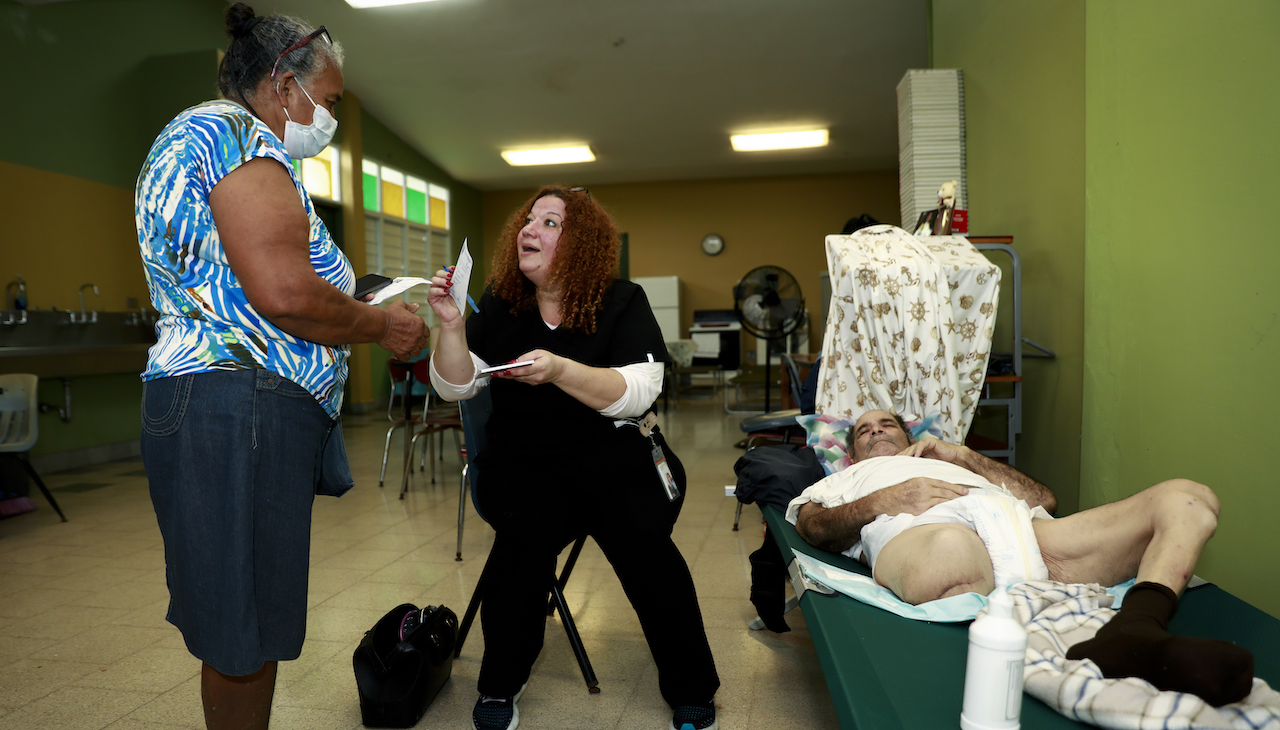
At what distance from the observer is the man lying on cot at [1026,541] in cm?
110

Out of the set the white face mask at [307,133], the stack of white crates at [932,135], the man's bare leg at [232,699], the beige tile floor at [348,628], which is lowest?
the beige tile floor at [348,628]

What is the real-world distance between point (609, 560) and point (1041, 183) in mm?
2794

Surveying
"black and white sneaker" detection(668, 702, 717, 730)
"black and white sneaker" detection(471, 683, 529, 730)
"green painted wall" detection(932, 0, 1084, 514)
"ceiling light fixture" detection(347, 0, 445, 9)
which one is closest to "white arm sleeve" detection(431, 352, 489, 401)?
"black and white sneaker" detection(471, 683, 529, 730)

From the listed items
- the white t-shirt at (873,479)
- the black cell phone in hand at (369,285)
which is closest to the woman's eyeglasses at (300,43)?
the black cell phone in hand at (369,285)

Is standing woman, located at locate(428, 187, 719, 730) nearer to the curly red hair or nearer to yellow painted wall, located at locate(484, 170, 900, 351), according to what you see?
the curly red hair

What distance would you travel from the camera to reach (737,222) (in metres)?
11.9

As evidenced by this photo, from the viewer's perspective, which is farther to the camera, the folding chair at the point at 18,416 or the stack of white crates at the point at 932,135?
the stack of white crates at the point at 932,135

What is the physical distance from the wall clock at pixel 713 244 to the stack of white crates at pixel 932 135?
7392 mm

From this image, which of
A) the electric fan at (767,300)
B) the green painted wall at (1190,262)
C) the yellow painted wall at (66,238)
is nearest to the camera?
the green painted wall at (1190,262)

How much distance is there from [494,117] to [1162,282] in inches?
319

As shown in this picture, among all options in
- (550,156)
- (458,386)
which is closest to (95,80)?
(550,156)

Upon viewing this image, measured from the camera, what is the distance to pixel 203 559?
1.18 meters

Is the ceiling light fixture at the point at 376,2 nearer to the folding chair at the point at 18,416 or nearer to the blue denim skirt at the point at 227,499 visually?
the folding chair at the point at 18,416

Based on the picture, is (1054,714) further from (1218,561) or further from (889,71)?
(889,71)
